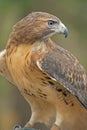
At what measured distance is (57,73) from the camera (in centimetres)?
888

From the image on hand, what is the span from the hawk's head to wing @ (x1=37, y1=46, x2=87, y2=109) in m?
0.23

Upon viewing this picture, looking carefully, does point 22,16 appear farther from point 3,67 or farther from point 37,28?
point 37,28

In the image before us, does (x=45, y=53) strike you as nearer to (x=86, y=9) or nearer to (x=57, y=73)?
(x=57, y=73)

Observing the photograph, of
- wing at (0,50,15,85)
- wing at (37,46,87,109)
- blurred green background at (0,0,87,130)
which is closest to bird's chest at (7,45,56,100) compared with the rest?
wing at (37,46,87,109)

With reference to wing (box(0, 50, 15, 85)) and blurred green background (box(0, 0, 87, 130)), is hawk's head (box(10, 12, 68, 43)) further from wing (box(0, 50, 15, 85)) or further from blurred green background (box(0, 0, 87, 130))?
blurred green background (box(0, 0, 87, 130))

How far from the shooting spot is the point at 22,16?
16.4 metres

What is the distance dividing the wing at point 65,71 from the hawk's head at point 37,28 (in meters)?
0.23

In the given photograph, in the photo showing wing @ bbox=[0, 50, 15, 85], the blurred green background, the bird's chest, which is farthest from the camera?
the blurred green background

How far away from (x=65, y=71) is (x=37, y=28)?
54cm

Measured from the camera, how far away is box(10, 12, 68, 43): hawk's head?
8836mm

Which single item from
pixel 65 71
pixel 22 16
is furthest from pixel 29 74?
pixel 22 16

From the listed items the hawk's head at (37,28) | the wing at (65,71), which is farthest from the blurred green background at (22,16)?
the hawk's head at (37,28)

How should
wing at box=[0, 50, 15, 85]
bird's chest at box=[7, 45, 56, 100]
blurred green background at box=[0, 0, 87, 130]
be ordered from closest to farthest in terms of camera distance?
bird's chest at box=[7, 45, 56, 100] → wing at box=[0, 50, 15, 85] → blurred green background at box=[0, 0, 87, 130]

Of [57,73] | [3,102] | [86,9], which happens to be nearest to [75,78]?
[57,73]
